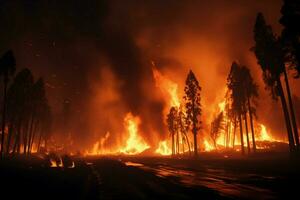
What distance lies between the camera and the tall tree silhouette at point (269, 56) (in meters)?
33.9

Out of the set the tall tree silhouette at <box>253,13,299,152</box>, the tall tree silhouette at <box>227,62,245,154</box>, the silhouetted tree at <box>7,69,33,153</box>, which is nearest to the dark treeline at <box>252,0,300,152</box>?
the tall tree silhouette at <box>253,13,299,152</box>

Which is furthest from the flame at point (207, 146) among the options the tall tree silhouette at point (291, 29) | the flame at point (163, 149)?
the tall tree silhouette at point (291, 29)

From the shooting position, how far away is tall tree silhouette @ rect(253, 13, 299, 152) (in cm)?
3391

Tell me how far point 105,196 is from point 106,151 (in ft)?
471

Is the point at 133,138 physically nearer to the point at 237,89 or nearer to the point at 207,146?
the point at 207,146

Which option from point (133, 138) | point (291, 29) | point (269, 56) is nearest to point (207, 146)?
point (133, 138)

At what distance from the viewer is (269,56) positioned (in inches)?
1378

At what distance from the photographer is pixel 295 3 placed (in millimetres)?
27219

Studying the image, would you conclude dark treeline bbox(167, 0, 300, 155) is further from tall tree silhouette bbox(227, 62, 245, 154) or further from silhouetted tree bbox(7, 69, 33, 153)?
silhouetted tree bbox(7, 69, 33, 153)

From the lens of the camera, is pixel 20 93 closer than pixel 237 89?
Yes

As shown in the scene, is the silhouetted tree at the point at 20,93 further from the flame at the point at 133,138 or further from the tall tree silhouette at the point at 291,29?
the flame at the point at 133,138

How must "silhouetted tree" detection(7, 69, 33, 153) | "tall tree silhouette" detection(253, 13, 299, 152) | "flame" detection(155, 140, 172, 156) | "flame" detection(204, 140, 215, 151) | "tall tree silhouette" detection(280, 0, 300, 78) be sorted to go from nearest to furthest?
"tall tree silhouette" detection(280, 0, 300, 78), "tall tree silhouette" detection(253, 13, 299, 152), "silhouetted tree" detection(7, 69, 33, 153), "flame" detection(204, 140, 215, 151), "flame" detection(155, 140, 172, 156)

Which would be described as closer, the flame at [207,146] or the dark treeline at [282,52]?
the dark treeline at [282,52]

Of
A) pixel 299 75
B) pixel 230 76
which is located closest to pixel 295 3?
pixel 299 75
